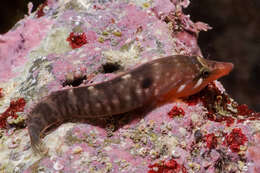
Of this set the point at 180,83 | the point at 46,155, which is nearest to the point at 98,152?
the point at 46,155

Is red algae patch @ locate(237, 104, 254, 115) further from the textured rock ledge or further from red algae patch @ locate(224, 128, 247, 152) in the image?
red algae patch @ locate(224, 128, 247, 152)

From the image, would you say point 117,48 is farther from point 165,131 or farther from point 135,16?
point 165,131

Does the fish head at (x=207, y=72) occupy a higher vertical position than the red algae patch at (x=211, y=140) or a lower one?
higher

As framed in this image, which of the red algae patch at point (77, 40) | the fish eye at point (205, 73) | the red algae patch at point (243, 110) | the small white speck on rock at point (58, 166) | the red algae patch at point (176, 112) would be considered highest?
the red algae patch at point (77, 40)

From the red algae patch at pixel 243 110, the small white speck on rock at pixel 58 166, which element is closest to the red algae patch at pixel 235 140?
the red algae patch at pixel 243 110

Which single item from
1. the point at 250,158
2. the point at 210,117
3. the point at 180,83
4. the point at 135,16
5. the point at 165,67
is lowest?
the point at 250,158

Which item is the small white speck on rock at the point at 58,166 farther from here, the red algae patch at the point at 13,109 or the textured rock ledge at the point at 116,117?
the red algae patch at the point at 13,109

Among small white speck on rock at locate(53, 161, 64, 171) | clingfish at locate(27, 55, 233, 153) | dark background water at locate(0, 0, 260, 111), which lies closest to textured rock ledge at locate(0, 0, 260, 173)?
small white speck on rock at locate(53, 161, 64, 171)
